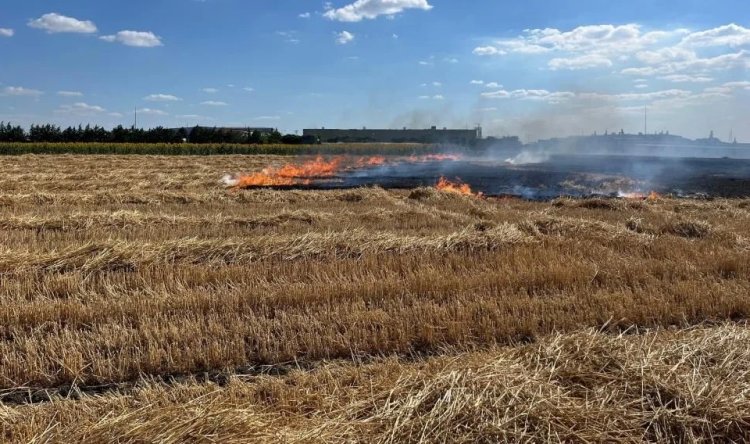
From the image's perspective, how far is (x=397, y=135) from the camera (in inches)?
4144

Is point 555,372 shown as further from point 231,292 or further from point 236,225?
point 236,225

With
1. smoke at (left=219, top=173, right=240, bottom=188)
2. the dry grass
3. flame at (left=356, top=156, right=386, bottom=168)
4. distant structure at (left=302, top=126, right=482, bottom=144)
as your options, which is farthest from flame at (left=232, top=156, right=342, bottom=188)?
distant structure at (left=302, top=126, right=482, bottom=144)

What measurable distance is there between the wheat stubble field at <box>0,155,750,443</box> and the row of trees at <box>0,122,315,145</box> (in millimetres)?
71373

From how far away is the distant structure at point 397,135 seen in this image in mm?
102312

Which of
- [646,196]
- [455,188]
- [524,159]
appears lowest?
[646,196]

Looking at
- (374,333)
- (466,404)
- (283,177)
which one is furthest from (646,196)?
(466,404)

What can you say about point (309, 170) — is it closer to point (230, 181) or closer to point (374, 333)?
point (230, 181)

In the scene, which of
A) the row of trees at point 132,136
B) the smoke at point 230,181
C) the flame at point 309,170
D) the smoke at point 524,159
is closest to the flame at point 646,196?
the smoke at point 230,181

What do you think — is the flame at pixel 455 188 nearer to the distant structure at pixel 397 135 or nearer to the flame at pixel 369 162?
the flame at pixel 369 162

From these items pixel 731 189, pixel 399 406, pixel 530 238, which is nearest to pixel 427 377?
pixel 399 406

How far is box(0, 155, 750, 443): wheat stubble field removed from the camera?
12.1ft

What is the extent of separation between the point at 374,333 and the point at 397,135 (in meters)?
101

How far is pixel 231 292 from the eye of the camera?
6996mm

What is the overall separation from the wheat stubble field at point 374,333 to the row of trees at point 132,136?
234 ft
